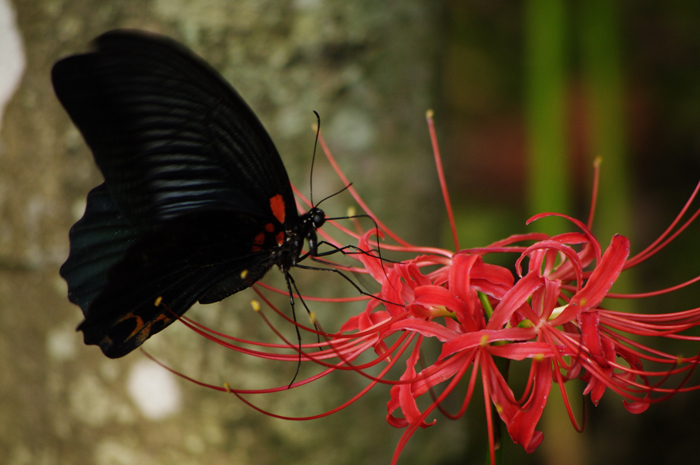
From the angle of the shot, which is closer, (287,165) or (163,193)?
(163,193)

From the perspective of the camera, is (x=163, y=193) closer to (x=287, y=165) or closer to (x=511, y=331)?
(x=511, y=331)

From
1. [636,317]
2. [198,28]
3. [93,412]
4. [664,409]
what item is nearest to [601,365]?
[636,317]

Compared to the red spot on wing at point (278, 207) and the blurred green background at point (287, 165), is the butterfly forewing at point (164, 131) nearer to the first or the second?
the red spot on wing at point (278, 207)

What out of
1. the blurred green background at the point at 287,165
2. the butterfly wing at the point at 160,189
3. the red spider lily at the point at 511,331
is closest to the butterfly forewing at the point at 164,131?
the butterfly wing at the point at 160,189

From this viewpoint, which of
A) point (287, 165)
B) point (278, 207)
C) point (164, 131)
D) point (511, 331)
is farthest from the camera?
point (287, 165)

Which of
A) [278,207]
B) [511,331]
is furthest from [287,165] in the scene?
[511,331]

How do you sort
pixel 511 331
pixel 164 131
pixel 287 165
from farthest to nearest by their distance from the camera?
pixel 287 165 → pixel 164 131 → pixel 511 331

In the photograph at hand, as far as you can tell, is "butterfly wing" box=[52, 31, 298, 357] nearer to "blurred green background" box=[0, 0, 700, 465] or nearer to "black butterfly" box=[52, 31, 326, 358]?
"black butterfly" box=[52, 31, 326, 358]
